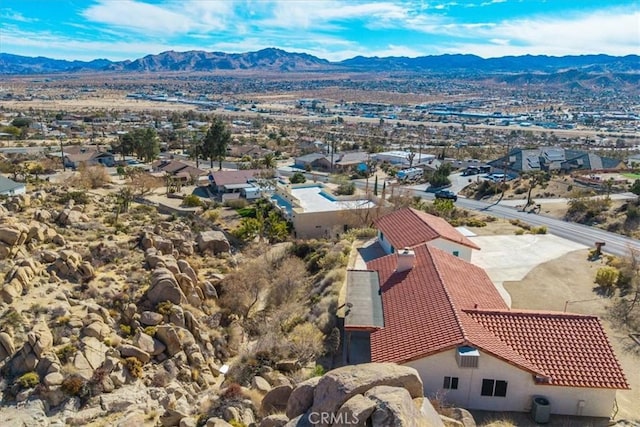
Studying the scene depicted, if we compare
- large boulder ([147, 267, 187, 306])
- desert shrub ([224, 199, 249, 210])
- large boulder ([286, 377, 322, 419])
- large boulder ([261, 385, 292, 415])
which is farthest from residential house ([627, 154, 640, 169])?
large boulder ([286, 377, 322, 419])

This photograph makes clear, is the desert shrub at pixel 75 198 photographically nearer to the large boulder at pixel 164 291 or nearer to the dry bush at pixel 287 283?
the dry bush at pixel 287 283

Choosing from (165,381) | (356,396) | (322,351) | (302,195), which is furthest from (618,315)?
(302,195)

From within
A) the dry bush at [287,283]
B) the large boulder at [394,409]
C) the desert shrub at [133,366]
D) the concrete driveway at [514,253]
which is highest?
the large boulder at [394,409]

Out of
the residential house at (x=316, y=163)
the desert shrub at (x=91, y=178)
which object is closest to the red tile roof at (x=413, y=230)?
the desert shrub at (x=91, y=178)

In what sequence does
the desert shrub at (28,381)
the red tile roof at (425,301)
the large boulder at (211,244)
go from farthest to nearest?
the large boulder at (211,244), the red tile roof at (425,301), the desert shrub at (28,381)

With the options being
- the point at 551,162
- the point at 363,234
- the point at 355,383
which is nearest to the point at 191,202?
the point at 363,234
